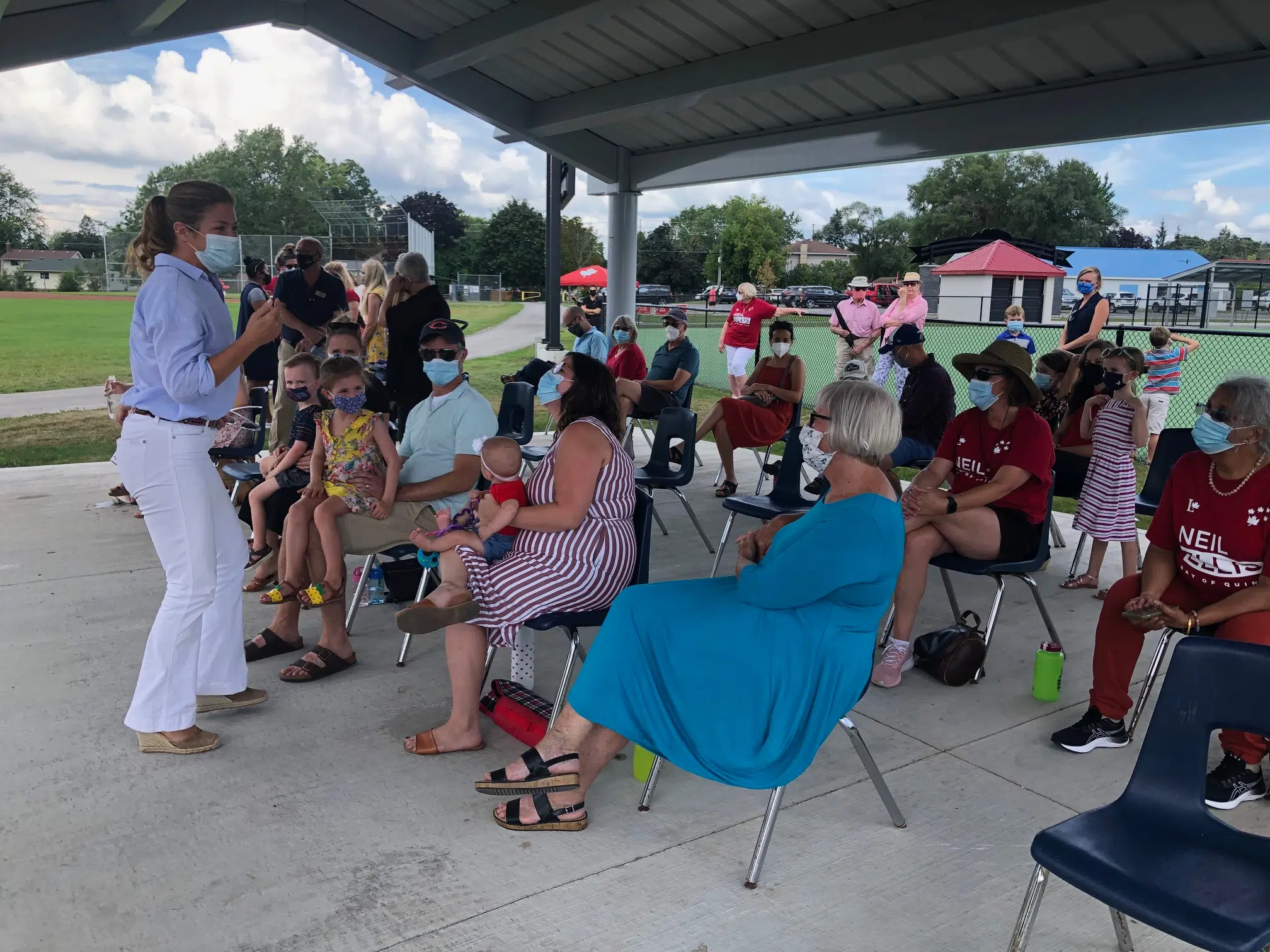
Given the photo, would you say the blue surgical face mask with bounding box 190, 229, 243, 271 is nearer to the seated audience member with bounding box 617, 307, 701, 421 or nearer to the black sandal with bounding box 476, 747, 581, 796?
the black sandal with bounding box 476, 747, 581, 796

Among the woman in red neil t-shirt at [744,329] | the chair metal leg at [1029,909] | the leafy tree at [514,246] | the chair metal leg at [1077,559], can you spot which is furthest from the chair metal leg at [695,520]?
the leafy tree at [514,246]

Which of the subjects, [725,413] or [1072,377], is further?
[725,413]

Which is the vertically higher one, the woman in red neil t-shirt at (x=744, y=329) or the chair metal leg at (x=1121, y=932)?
the woman in red neil t-shirt at (x=744, y=329)

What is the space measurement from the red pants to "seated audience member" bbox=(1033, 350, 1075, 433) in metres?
2.55

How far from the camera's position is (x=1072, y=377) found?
561 cm

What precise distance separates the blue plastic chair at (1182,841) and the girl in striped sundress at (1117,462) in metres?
3.21

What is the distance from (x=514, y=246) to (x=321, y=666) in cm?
6210

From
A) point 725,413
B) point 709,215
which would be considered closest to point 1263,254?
point 709,215

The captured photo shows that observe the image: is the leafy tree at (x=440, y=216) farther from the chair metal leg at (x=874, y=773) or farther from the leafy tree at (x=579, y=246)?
the chair metal leg at (x=874, y=773)

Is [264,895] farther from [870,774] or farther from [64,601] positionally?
[64,601]

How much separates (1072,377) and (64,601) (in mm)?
5672

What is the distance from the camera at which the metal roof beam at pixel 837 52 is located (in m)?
5.23

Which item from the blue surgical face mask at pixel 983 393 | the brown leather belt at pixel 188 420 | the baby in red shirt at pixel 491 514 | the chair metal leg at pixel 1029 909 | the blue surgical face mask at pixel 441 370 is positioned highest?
the blue surgical face mask at pixel 441 370

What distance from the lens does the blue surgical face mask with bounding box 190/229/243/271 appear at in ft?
9.94
